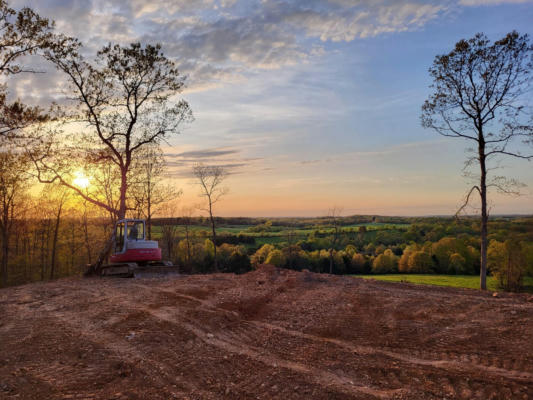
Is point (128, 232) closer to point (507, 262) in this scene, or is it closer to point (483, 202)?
point (483, 202)

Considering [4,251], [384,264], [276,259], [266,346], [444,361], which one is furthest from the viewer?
[384,264]

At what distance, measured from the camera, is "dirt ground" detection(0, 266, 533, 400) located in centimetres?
637

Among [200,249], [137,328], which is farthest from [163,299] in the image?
[200,249]

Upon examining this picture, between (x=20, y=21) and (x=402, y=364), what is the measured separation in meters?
22.7

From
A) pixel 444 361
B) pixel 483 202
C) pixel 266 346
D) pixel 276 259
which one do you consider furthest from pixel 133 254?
pixel 276 259

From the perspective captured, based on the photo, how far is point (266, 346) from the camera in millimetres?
8570

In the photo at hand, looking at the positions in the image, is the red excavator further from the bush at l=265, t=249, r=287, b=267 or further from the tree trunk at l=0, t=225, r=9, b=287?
the bush at l=265, t=249, r=287, b=267

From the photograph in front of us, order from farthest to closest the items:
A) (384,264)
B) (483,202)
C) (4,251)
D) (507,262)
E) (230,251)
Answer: (384,264) → (230,251) → (507,262) → (4,251) → (483,202)

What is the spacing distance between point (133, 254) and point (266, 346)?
13.9 meters

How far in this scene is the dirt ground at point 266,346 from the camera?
6371mm

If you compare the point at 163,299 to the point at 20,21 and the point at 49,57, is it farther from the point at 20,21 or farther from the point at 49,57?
the point at 49,57

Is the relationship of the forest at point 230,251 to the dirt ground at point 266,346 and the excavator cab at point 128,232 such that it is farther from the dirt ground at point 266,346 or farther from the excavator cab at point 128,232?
the excavator cab at point 128,232

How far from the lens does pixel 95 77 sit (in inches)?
996

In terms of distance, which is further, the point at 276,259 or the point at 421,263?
the point at 421,263
